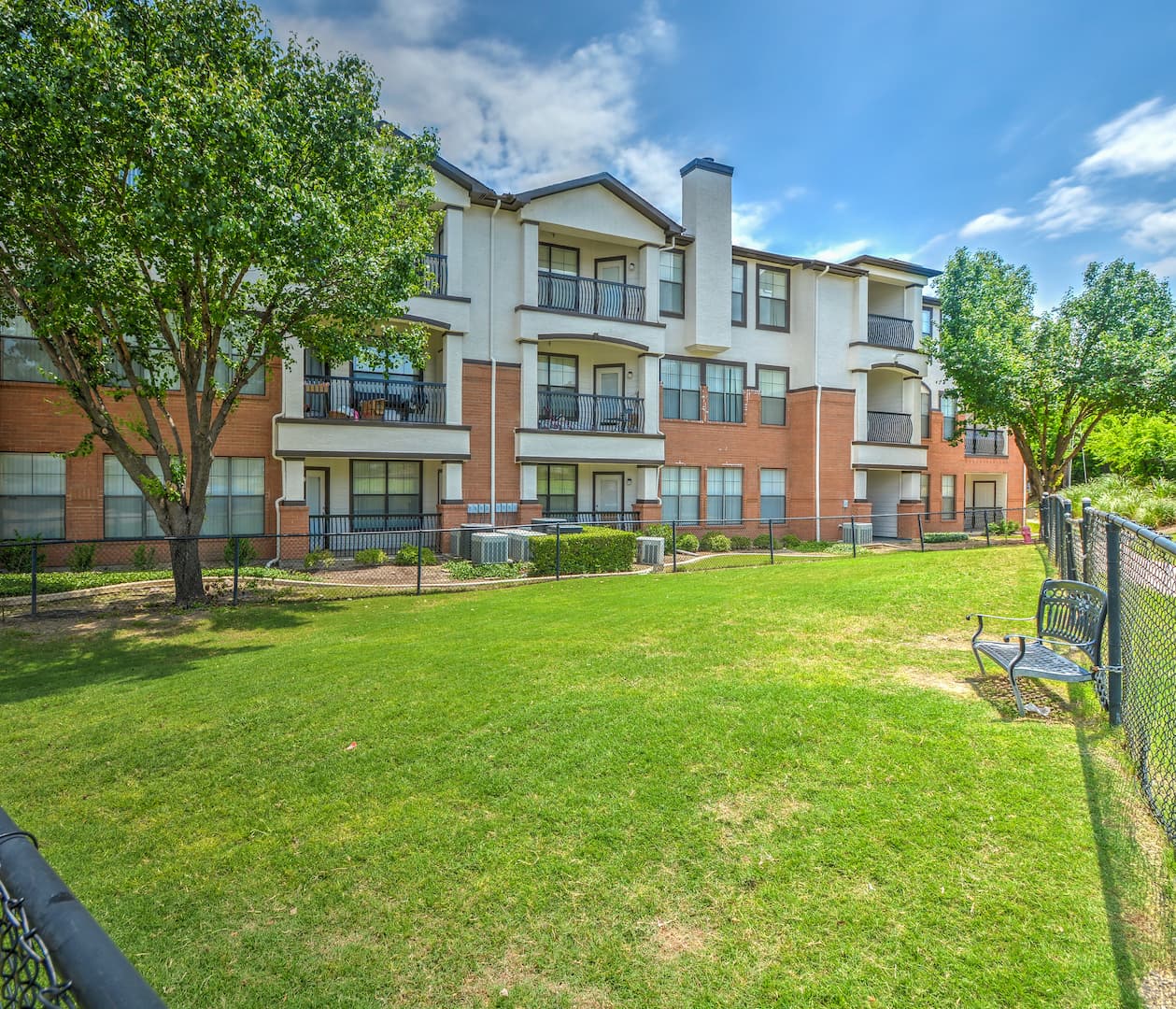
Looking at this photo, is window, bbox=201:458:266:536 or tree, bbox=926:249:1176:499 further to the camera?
tree, bbox=926:249:1176:499

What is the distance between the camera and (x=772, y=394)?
27141 mm

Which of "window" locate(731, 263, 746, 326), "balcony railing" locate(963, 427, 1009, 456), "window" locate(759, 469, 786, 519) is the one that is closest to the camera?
"window" locate(731, 263, 746, 326)

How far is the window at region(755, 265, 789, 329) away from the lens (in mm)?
26766

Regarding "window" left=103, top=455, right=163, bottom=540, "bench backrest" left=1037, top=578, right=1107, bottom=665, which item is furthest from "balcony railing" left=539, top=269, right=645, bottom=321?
"bench backrest" left=1037, top=578, right=1107, bottom=665

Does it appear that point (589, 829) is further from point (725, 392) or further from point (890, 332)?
point (890, 332)

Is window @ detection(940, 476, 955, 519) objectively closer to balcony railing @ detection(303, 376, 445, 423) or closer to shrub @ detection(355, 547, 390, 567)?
balcony railing @ detection(303, 376, 445, 423)

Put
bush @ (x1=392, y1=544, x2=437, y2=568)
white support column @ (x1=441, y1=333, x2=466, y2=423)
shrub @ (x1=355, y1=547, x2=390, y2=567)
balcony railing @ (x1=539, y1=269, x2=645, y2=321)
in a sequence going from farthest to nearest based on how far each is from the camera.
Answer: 1. balcony railing @ (x1=539, y1=269, x2=645, y2=321)
2. white support column @ (x1=441, y1=333, x2=466, y2=423)
3. bush @ (x1=392, y1=544, x2=437, y2=568)
4. shrub @ (x1=355, y1=547, x2=390, y2=567)

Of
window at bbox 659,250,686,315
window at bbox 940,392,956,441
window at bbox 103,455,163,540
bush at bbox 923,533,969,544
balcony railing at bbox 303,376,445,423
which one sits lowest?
bush at bbox 923,533,969,544

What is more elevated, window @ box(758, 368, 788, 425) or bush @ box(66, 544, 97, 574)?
window @ box(758, 368, 788, 425)

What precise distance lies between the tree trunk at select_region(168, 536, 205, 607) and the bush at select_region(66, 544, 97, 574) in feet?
17.2

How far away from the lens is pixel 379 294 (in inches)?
515

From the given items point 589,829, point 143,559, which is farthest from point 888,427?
point 589,829

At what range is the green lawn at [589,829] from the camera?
10.7 feet

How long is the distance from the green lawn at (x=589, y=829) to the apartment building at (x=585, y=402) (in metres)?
10.0
